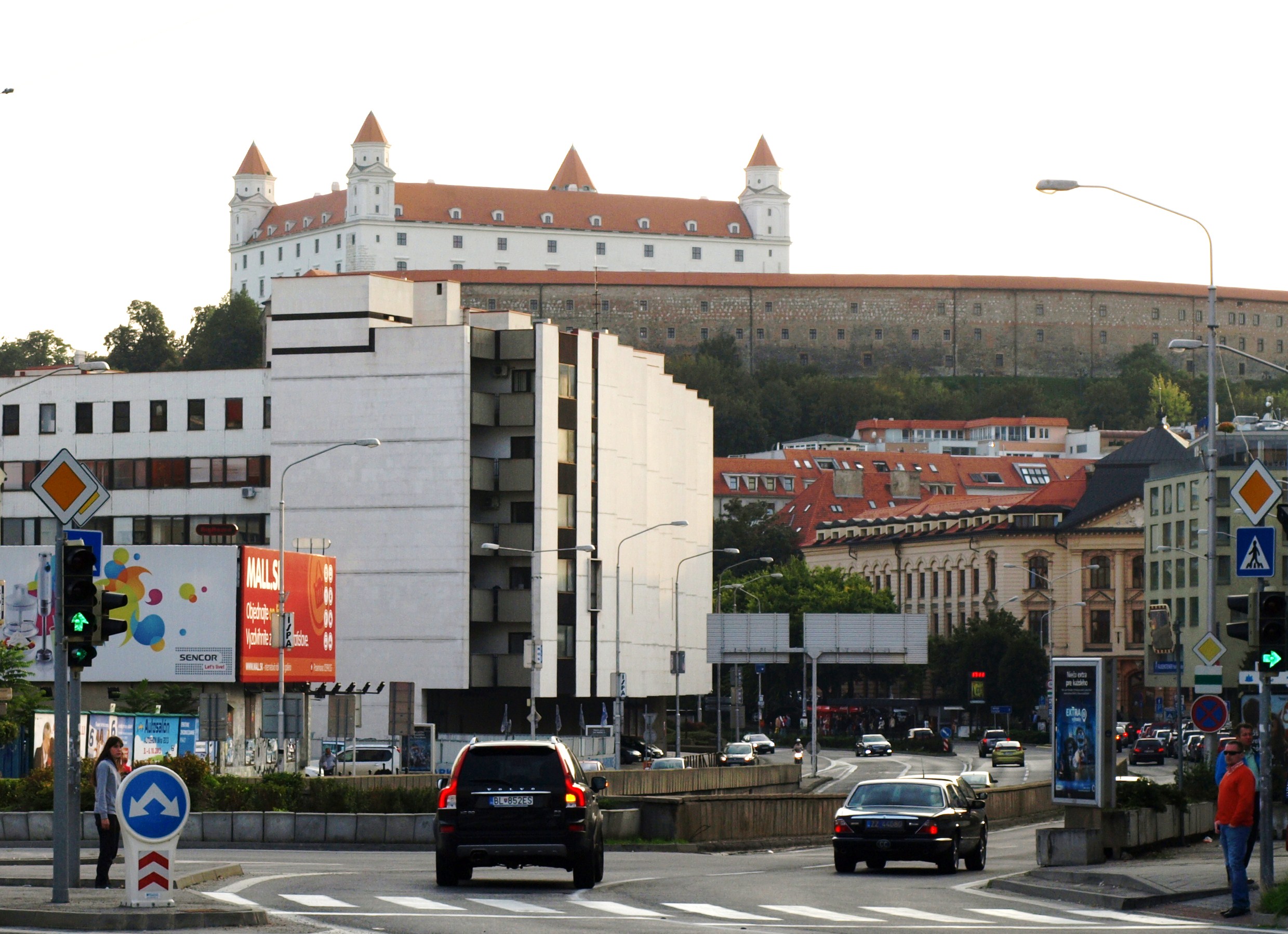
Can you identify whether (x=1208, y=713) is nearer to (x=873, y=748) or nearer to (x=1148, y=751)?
(x=1148, y=751)

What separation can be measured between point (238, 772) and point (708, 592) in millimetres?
61791

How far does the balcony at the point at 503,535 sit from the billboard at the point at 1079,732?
59120 mm

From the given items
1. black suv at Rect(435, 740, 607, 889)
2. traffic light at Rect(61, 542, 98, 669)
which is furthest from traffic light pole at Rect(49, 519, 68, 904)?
black suv at Rect(435, 740, 607, 889)

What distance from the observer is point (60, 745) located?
19.4 m

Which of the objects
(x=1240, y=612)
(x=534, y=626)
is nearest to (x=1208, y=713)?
(x=1240, y=612)

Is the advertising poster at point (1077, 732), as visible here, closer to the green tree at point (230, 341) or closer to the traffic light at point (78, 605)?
the traffic light at point (78, 605)

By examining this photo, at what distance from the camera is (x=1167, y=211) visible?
39.6 metres

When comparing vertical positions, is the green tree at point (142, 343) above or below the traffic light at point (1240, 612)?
above

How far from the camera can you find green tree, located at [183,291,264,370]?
625 ft

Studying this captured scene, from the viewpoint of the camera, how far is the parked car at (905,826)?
28.3 meters

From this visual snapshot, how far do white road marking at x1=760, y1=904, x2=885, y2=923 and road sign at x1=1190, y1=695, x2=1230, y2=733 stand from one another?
49.0 feet

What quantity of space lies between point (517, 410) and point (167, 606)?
23.6 metres

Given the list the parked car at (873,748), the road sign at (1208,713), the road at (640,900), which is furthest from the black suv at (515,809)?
the parked car at (873,748)

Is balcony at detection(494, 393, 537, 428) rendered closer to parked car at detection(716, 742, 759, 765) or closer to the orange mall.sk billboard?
the orange mall.sk billboard
